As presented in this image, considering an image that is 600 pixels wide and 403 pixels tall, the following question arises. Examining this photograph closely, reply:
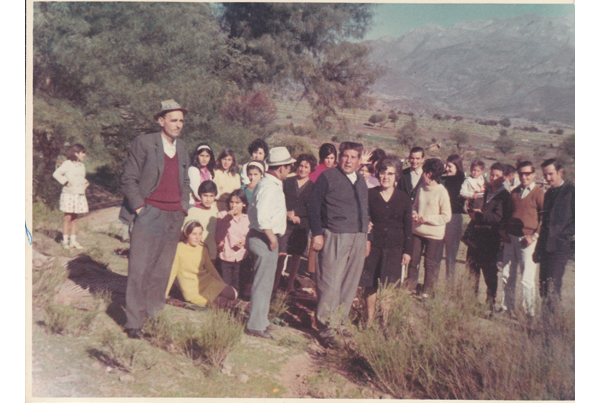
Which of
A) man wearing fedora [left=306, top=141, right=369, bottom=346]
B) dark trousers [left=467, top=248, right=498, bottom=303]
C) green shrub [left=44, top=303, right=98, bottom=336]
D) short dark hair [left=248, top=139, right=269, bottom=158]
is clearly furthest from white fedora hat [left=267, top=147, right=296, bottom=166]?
dark trousers [left=467, top=248, right=498, bottom=303]

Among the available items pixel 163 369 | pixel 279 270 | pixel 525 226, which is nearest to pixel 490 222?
pixel 525 226

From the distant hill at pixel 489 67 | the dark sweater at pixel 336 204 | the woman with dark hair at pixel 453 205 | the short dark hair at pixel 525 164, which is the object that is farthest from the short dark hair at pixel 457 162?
the dark sweater at pixel 336 204

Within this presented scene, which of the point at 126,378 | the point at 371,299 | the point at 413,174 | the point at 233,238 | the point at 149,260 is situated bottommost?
the point at 126,378

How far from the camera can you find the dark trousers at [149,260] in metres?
4.04

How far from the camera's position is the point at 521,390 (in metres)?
3.65

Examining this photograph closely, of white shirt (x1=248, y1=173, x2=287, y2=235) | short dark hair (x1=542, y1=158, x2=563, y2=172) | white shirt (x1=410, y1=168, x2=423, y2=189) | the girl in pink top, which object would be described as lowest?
the girl in pink top

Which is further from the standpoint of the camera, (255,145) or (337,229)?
(255,145)

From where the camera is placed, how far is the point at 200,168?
548 centimetres

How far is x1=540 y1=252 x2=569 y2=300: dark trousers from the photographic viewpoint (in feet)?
14.4

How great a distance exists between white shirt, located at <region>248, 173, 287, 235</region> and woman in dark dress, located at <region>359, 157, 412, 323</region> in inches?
35.1

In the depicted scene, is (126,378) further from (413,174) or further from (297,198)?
(413,174)

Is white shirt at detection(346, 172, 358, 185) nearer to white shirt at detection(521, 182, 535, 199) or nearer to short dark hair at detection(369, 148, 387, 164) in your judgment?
short dark hair at detection(369, 148, 387, 164)

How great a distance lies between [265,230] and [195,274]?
1.21m

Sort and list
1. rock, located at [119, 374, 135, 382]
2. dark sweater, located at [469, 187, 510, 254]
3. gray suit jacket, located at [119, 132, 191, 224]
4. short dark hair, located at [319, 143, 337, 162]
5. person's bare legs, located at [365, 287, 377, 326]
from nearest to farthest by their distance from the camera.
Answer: rock, located at [119, 374, 135, 382], gray suit jacket, located at [119, 132, 191, 224], person's bare legs, located at [365, 287, 377, 326], dark sweater, located at [469, 187, 510, 254], short dark hair, located at [319, 143, 337, 162]
